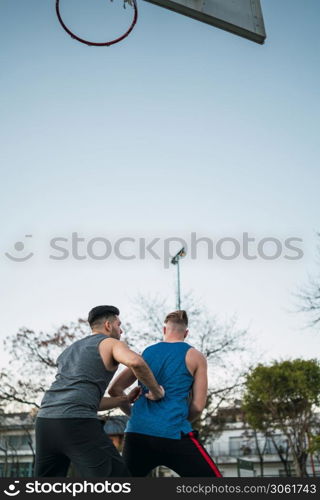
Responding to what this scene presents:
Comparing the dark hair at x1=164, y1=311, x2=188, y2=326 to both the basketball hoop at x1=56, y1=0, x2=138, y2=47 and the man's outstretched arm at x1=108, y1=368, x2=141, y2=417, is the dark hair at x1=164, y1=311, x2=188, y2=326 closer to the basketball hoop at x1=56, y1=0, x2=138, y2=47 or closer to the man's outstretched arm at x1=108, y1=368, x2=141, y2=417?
the man's outstretched arm at x1=108, y1=368, x2=141, y2=417

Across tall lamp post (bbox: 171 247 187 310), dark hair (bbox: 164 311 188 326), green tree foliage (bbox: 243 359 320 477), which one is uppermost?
tall lamp post (bbox: 171 247 187 310)

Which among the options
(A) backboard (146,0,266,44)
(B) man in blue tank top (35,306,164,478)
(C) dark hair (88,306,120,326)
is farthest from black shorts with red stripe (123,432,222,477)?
(A) backboard (146,0,266,44)

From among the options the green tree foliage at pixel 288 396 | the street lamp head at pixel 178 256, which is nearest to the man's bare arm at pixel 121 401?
the street lamp head at pixel 178 256

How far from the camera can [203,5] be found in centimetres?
648

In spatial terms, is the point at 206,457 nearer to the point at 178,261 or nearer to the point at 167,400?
the point at 167,400

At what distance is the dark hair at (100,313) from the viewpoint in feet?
12.6

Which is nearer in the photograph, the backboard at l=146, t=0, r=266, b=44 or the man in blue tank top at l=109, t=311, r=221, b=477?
the man in blue tank top at l=109, t=311, r=221, b=477

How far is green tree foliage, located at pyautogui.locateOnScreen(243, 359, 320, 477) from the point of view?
93.8 feet

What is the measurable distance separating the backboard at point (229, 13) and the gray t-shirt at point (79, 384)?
4629mm

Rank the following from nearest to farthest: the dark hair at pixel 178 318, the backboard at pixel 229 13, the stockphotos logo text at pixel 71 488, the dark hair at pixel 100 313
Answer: the stockphotos logo text at pixel 71 488
the dark hair at pixel 100 313
the dark hair at pixel 178 318
the backboard at pixel 229 13

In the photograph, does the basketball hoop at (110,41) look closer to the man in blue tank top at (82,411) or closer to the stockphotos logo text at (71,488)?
the man in blue tank top at (82,411)

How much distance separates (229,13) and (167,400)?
17.0ft

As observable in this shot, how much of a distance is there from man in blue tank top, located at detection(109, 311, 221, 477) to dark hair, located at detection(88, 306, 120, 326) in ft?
1.75

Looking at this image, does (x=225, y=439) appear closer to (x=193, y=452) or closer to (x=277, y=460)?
(x=277, y=460)
